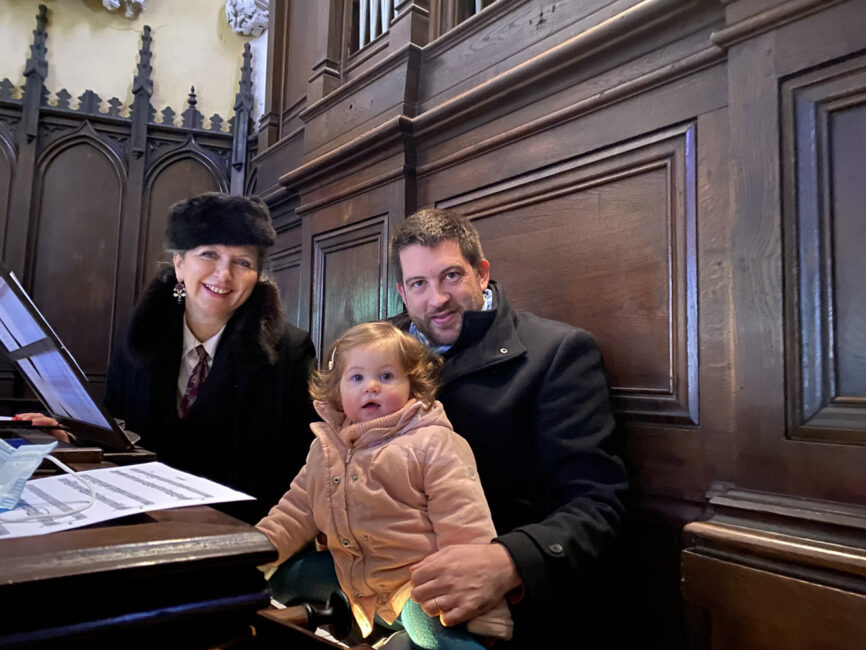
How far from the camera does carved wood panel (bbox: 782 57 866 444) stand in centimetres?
107

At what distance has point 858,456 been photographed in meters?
1.03

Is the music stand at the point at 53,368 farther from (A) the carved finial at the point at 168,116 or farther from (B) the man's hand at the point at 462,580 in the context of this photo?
(A) the carved finial at the point at 168,116

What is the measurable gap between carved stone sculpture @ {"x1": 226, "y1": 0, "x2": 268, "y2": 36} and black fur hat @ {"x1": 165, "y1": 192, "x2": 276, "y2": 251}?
128 inches

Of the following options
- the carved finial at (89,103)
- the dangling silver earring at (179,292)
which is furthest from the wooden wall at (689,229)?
the carved finial at (89,103)

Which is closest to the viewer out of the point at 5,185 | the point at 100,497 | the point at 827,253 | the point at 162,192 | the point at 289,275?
the point at 100,497

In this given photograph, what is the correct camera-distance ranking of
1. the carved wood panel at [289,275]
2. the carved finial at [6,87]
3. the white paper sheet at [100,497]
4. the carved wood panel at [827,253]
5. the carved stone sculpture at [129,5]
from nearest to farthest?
1. the white paper sheet at [100,497]
2. the carved wood panel at [827,253]
3. the carved wood panel at [289,275]
4. the carved finial at [6,87]
5. the carved stone sculpture at [129,5]

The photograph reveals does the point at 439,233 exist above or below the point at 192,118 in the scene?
below

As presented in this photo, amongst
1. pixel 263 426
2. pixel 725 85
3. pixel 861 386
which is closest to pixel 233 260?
pixel 263 426

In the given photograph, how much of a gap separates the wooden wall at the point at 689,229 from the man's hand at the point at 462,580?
367 mm

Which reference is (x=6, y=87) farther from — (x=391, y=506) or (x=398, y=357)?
(x=391, y=506)

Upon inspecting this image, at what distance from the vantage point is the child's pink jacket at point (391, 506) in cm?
123

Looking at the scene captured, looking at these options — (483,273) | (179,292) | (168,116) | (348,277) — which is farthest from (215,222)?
(168,116)

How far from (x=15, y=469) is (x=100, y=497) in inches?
5.1

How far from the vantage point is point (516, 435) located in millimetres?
1455
